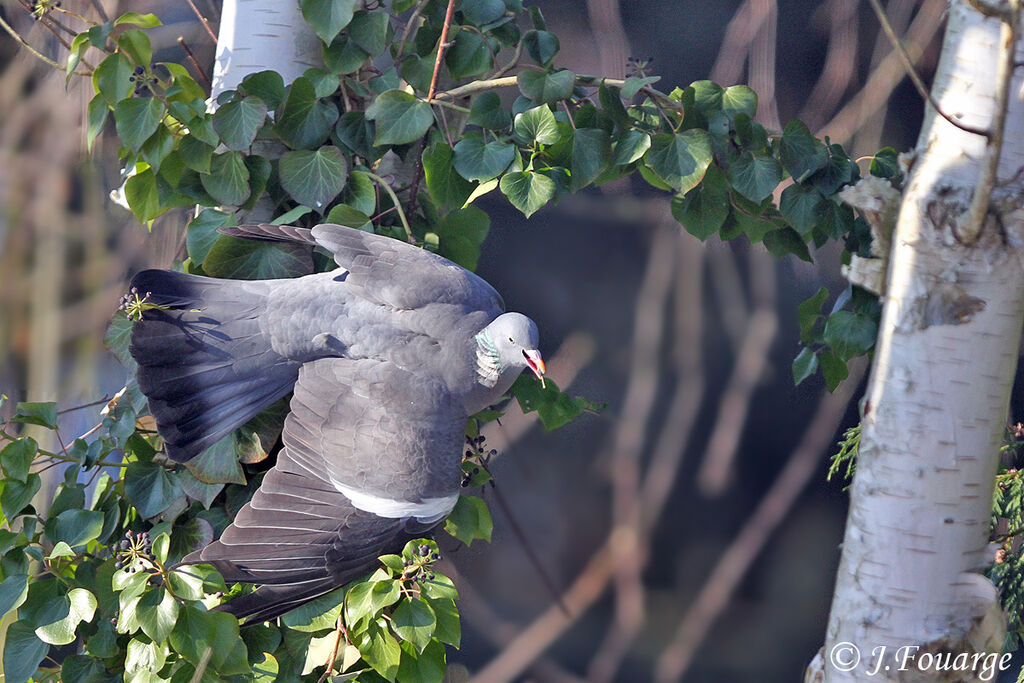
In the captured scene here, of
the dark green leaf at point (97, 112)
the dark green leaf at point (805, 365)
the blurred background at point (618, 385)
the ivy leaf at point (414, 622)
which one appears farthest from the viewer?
the blurred background at point (618, 385)

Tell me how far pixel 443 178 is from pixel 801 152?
0.42 m

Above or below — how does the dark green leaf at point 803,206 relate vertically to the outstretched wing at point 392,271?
above

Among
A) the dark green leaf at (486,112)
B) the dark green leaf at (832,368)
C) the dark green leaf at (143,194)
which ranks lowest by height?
the dark green leaf at (832,368)

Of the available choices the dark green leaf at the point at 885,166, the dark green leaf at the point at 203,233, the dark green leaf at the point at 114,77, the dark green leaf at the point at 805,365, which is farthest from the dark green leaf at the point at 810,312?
the dark green leaf at the point at 114,77

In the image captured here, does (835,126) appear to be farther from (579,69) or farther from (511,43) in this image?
(511,43)

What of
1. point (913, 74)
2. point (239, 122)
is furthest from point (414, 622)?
point (913, 74)

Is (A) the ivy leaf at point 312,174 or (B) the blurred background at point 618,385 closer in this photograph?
(A) the ivy leaf at point 312,174

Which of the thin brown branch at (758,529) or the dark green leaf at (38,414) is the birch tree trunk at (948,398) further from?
the dark green leaf at (38,414)

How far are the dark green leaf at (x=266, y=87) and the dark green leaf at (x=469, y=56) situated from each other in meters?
0.19

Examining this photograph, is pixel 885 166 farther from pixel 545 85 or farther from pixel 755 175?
pixel 545 85

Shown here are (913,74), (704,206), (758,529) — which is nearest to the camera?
(913,74)

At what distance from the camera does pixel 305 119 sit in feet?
3.08

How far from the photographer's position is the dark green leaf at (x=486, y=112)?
0.92 metres

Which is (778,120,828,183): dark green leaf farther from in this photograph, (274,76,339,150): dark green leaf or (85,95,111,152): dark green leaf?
(85,95,111,152): dark green leaf
